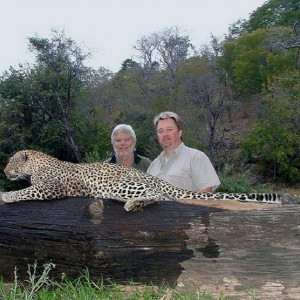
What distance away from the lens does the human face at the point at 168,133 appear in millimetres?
6227

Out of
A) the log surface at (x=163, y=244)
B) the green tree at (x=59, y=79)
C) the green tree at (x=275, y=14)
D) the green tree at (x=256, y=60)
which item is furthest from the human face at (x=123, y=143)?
the green tree at (x=275, y=14)

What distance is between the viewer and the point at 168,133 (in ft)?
20.4

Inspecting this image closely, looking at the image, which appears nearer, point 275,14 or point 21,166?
point 21,166

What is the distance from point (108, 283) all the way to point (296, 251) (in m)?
1.86

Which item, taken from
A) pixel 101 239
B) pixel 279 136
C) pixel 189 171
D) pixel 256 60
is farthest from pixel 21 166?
pixel 256 60

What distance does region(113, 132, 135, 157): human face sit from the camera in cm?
707

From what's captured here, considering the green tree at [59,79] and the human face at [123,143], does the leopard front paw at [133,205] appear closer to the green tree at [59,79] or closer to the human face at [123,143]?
the human face at [123,143]

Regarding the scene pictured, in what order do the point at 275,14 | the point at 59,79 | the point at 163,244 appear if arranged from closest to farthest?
the point at 163,244, the point at 59,79, the point at 275,14

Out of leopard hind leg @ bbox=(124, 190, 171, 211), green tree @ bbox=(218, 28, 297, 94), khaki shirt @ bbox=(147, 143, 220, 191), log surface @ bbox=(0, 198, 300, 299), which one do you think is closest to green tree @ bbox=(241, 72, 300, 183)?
green tree @ bbox=(218, 28, 297, 94)

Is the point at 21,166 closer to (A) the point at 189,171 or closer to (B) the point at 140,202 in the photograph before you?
(B) the point at 140,202

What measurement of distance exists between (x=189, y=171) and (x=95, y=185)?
112 centimetres

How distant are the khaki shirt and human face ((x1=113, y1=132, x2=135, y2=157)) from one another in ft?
2.84

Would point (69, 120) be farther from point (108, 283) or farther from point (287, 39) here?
point (108, 283)

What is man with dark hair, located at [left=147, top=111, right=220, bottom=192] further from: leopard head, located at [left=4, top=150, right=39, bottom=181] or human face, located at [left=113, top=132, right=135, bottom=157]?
leopard head, located at [left=4, top=150, right=39, bottom=181]
